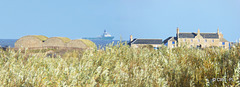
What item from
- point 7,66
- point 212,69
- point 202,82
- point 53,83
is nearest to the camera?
point 53,83

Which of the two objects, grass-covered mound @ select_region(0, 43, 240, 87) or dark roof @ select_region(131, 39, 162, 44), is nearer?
grass-covered mound @ select_region(0, 43, 240, 87)

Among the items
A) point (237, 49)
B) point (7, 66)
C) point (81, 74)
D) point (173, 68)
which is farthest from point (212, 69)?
point (7, 66)

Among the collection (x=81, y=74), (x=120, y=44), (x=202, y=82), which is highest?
(x=120, y=44)

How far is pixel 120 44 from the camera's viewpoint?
8.76 m

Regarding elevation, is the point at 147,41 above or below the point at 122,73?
above

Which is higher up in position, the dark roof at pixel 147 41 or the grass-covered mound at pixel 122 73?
the dark roof at pixel 147 41

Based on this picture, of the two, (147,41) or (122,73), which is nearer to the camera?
(122,73)

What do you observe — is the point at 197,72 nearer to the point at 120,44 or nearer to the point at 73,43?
the point at 120,44

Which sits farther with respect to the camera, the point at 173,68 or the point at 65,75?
the point at 173,68

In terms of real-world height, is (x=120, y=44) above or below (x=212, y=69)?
above

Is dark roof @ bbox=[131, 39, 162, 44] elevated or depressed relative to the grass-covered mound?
elevated

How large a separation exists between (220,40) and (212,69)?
60.7 meters

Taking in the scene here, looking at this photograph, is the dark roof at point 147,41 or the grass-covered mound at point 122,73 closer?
the grass-covered mound at point 122,73

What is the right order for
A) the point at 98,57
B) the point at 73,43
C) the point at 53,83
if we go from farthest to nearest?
1. the point at 73,43
2. the point at 98,57
3. the point at 53,83
